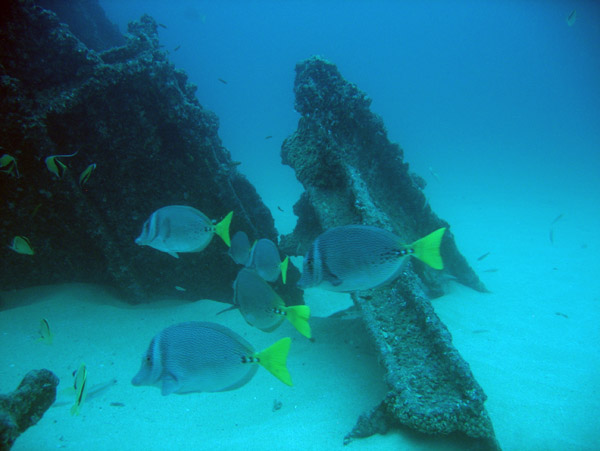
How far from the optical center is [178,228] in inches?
109

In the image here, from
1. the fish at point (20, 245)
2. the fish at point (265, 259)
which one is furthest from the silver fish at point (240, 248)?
the fish at point (20, 245)

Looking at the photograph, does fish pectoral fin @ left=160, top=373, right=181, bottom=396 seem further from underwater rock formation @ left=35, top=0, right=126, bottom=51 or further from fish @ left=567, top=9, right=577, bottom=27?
fish @ left=567, top=9, right=577, bottom=27

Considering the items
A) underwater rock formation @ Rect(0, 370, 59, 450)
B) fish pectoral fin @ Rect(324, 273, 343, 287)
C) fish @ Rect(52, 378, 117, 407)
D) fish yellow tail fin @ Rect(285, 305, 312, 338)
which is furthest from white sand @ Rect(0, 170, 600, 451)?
fish pectoral fin @ Rect(324, 273, 343, 287)

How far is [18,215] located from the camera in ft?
14.7

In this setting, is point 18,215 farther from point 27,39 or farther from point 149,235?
point 149,235

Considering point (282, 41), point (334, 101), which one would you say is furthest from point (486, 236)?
point (282, 41)

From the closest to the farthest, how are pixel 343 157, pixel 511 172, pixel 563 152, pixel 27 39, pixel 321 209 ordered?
pixel 27 39 < pixel 321 209 < pixel 343 157 < pixel 511 172 < pixel 563 152

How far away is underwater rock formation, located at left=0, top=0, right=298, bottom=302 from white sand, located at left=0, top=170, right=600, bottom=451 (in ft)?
2.06

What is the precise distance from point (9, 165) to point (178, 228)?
3.17 meters

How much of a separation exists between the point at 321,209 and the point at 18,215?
451 centimetres

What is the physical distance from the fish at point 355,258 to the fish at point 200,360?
0.53 meters

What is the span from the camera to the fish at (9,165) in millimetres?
3906

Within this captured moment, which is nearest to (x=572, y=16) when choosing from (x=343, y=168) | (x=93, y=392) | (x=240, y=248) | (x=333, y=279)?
(x=343, y=168)

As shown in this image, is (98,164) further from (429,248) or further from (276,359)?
(429,248)
